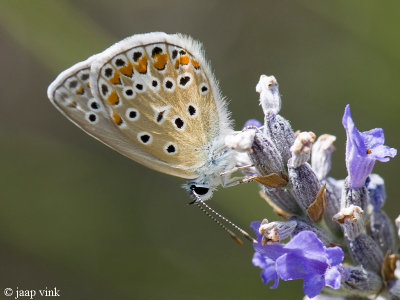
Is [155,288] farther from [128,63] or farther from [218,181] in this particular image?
[128,63]

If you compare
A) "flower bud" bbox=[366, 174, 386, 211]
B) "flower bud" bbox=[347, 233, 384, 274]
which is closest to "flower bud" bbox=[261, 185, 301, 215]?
"flower bud" bbox=[347, 233, 384, 274]

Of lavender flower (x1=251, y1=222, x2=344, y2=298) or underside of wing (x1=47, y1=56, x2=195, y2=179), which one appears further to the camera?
underside of wing (x1=47, y1=56, x2=195, y2=179)

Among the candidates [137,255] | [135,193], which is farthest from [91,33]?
[137,255]

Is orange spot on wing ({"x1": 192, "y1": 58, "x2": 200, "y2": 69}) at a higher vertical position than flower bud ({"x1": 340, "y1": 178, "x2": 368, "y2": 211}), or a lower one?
higher

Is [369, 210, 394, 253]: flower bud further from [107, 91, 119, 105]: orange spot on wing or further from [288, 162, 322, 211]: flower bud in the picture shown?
[107, 91, 119, 105]: orange spot on wing

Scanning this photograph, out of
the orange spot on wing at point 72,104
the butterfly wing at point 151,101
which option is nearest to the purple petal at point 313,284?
the butterfly wing at point 151,101

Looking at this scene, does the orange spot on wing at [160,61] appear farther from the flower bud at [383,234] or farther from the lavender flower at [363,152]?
the flower bud at [383,234]

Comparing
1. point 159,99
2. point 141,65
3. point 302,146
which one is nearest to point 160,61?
point 141,65
